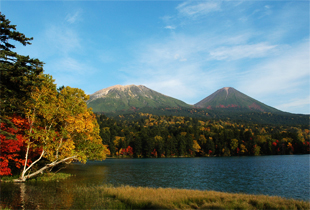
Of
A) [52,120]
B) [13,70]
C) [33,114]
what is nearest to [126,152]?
[52,120]

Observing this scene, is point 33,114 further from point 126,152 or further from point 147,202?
point 126,152

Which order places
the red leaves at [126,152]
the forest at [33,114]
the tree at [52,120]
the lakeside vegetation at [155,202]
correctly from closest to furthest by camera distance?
the lakeside vegetation at [155,202] < the forest at [33,114] < the tree at [52,120] < the red leaves at [126,152]

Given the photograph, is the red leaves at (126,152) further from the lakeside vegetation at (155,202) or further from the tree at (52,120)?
the lakeside vegetation at (155,202)

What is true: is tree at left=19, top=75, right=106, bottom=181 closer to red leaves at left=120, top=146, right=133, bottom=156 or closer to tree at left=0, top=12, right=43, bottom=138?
tree at left=0, top=12, right=43, bottom=138

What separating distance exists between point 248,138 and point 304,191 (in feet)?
420

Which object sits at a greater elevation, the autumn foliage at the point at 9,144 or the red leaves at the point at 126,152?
the autumn foliage at the point at 9,144

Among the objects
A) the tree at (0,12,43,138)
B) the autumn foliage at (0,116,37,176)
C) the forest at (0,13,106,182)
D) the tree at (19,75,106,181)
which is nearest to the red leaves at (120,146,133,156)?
the forest at (0,13,106,182)

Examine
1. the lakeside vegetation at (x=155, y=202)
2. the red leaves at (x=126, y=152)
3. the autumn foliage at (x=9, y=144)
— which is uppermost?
the autumn foliage at (x=9, y=144)

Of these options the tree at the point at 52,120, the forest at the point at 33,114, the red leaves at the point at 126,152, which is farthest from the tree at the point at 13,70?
the red leaves at the point at 126,152

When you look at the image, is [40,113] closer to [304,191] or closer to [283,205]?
[283,205]

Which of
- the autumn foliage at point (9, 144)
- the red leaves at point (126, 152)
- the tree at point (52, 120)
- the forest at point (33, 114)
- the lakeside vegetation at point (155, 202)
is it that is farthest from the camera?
the red leaves at point (126, 152)

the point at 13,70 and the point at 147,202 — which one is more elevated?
the point at 13,70

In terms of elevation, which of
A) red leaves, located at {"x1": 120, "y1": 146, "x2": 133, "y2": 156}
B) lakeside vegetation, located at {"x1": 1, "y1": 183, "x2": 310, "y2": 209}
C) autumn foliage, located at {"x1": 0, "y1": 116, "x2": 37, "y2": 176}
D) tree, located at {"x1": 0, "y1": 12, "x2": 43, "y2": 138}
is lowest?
red leaves, located at {"x1": 120, "y1": 146, "x2": 133, "y2": 156}

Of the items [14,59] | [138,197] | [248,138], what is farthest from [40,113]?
[248,138]
